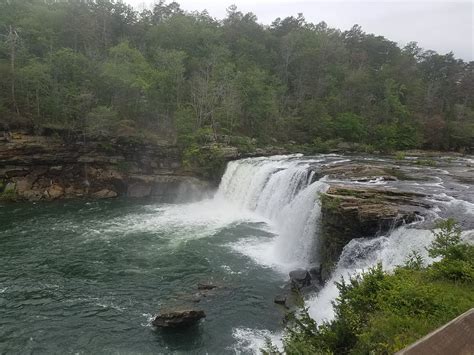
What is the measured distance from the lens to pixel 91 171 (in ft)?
98.4

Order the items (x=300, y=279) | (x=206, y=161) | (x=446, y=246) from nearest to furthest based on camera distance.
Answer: (x=446, y=246), (x=300, y=279), (x=206, y=161)

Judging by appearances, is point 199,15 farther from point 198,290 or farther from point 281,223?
point 198,290

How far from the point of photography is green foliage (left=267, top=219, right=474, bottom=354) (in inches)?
272

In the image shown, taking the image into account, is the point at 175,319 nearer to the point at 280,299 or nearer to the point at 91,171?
the point at 280,299

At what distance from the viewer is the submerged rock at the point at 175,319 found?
12.4 meters

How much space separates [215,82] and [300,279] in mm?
27064

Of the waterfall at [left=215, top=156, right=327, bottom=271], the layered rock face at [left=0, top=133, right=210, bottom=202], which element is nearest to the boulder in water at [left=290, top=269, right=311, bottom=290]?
the waterfall at [left=215, top=156, right=327, bottom=271]

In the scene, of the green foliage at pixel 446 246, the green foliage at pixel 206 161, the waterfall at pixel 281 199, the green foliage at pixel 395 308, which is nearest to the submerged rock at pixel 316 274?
the waterfall at pixel 281 199

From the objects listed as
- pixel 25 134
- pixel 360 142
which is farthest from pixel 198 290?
pixel 360 142

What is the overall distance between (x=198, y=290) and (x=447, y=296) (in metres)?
9.66

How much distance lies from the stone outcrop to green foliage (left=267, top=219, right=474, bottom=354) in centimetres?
450

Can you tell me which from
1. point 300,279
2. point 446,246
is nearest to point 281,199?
point 300,279

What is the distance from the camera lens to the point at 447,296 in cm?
779

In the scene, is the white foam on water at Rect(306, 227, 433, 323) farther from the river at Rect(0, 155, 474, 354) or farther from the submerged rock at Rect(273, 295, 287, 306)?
the submerged rock at Rect(273, 295, 287, 306)
